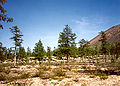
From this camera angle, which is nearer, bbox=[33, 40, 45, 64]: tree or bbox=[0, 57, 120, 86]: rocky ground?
bbox=[0, 57, 120, 86]: rocky ground

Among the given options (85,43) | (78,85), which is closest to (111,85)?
(78,85)

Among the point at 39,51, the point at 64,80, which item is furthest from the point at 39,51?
the point at 64,80

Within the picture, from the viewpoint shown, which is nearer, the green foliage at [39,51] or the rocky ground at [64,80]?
the rocky ground at [64,80]

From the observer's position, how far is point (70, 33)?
30.0 meters

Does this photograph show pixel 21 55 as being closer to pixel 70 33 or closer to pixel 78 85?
pixel 70 33

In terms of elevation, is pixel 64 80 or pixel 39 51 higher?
pixel 39 51

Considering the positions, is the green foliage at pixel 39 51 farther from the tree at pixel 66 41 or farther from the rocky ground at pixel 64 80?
the rocky ground at pixel 64 80

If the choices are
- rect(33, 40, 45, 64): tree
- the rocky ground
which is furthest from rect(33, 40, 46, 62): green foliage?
the rocky ground

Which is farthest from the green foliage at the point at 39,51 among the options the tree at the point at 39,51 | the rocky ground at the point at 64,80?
the rocky ground at the point at 64,80

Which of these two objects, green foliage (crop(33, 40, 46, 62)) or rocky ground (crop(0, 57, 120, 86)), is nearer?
rocky ground (crop(0, 57, 120, 86))

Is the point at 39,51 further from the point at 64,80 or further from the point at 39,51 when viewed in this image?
the point at 64,80

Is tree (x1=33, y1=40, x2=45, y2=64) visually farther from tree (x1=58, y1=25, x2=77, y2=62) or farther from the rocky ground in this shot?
the rocky ground

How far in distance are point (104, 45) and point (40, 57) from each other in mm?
26601

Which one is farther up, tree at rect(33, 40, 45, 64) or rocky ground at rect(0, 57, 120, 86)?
tree at rect(33, 40, 45, 64)
